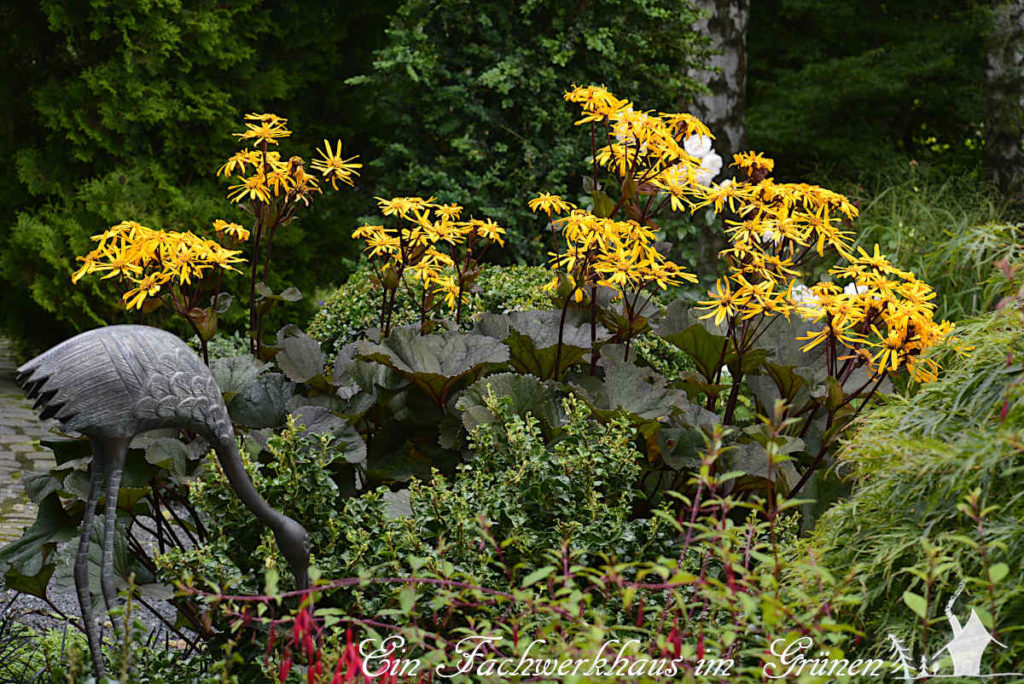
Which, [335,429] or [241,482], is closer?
[241,482]

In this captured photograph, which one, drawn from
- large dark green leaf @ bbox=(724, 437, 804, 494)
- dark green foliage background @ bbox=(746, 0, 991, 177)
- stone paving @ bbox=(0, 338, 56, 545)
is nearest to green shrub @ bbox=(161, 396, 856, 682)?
large dark green leaf @ bbox=(724, 437, 804, 494)

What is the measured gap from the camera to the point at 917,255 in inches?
241

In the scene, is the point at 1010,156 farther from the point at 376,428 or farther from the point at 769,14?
the point at 376,428

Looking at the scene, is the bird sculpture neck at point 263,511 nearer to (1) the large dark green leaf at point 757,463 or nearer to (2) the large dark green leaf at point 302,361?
(2) the large dark green leaf at point 302,361

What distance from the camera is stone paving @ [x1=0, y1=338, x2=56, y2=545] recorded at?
4.36 meters

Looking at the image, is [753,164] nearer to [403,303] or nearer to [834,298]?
[834,298]

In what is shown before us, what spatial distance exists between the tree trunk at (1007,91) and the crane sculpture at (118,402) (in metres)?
7.53

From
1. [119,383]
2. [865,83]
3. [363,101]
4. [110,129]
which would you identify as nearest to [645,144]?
[119,383]

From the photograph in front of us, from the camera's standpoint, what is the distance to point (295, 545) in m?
2.01

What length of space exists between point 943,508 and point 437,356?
140 centimetres

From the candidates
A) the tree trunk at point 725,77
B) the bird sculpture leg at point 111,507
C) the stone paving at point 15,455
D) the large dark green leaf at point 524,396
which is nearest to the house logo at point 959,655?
the large dark green leaf at point 524,396

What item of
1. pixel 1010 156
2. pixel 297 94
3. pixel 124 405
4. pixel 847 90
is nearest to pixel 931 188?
pixel 1010 156

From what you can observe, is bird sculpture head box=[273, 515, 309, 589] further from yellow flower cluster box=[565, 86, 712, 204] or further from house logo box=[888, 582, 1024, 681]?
yellow flower cluster box=[565, 86, 712, 204]

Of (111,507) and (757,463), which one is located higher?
(111,507)
